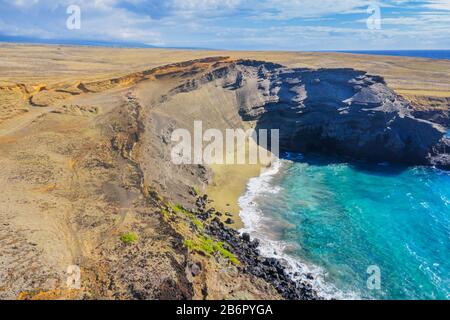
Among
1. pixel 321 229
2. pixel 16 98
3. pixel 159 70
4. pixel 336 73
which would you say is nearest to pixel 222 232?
pixel 321 229

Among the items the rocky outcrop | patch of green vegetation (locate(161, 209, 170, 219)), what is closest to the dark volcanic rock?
patch of green vegetation (locate(161, 209, 170, 219))

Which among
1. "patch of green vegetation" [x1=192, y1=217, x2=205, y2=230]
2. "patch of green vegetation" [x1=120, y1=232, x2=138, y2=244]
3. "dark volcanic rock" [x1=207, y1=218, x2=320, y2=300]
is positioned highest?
"patch of green vegetation" [x1=120, y1=232, x2=138, y2=244]

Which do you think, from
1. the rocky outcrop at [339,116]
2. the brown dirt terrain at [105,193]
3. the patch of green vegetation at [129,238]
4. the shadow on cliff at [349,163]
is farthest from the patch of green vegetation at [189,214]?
the rocky outcrop at [339,116]

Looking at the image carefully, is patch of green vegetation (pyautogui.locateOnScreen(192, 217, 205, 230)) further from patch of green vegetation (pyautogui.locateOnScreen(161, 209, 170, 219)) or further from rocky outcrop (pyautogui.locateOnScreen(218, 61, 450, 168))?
rocky outcrop (pyautogui.locateOnScreen(218, 61, 450, 168))

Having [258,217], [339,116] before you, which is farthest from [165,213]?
[339,116]

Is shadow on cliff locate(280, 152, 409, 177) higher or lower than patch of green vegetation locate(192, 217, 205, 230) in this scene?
higher

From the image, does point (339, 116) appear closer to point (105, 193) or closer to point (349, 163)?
point (349, 163)
